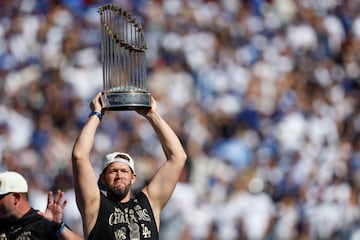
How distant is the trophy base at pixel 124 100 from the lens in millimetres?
7621

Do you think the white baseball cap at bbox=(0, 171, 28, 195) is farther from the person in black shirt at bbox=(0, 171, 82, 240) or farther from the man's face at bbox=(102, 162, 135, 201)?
the man's face at bbox=(102, 162, 135, 201)

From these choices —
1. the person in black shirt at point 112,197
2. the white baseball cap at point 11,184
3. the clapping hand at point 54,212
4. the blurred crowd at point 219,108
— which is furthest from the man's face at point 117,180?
the blurred crowd at point 219,108

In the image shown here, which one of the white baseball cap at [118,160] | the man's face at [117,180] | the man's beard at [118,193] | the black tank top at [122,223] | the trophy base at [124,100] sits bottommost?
the black tank top at [122,223]

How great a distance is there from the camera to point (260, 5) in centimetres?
1653

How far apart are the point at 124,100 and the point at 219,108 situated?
6.73 m

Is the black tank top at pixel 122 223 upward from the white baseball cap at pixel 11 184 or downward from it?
downward

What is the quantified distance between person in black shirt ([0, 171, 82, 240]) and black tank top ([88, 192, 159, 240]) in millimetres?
197

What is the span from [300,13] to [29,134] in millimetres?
5110

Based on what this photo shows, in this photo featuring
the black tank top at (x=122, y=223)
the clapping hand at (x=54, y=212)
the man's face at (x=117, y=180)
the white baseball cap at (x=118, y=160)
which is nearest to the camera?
the clapping hand at (x=54, y=212)

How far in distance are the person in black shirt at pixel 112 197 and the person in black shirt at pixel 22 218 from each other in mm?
189

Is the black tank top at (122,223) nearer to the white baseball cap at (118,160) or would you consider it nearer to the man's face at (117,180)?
the man's face at (117,180)

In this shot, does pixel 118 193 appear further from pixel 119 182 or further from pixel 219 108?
pixel 219 108

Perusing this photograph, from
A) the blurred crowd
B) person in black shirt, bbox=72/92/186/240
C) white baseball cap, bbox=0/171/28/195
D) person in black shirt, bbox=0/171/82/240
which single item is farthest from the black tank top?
the blurred crowd

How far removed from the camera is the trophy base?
7.62 metres
